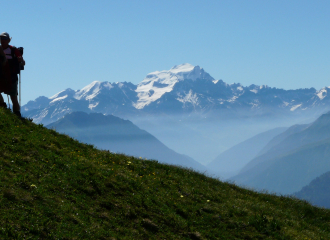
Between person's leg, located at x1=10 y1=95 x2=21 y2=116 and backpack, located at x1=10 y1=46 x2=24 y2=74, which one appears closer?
backpack, located at x1=10 y1=46 x2=24 y2=74

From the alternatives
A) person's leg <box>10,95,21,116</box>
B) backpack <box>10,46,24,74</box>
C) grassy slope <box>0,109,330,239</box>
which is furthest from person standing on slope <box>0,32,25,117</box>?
grassy slope <box>0,109,330,239</box>

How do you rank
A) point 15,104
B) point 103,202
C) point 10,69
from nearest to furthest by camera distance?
point 103,202
point 10,69
point 15,104

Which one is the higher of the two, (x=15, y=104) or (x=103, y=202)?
(x=15, y=104)

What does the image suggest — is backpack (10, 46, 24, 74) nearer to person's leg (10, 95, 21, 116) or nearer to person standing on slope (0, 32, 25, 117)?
person standing on slope (0, 32, 25, 117)

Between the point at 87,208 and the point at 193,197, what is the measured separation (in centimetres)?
628

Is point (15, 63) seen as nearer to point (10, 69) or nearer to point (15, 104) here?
point (10, 69)

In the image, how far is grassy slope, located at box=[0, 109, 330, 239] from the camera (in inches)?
401

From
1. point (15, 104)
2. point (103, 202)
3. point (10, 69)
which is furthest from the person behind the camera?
point (15, 104)

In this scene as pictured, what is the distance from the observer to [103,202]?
12.5m

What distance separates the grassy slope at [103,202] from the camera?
10.2 metres

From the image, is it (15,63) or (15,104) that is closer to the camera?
(15,63)

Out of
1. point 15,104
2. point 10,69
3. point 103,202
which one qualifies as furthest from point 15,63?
point 103,202

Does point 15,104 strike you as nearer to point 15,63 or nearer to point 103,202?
point 15,63

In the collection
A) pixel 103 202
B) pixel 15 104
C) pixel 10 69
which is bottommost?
pixel 103 202
